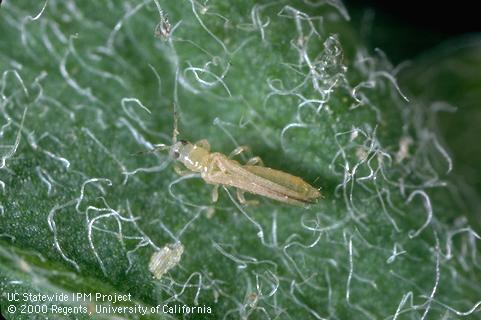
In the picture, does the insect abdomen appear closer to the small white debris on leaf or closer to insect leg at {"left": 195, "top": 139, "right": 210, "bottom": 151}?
insect leg at {"left": 195, "top": 139, "right": 210, "bottom": 151}

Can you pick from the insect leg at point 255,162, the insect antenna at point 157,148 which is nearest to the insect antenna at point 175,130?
the insect antenna at point 157,148

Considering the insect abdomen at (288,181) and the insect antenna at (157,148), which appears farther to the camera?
the insect antenna at (157,148)

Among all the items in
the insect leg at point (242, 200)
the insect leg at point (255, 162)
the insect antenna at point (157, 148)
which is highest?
the insect antenna at point (157, 148)

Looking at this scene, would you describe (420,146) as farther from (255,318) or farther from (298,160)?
(255,318)

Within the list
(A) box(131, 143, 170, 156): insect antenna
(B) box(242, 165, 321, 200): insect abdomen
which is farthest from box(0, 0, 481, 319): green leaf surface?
(B) box(242, 165, 321, 200): insect abdomen

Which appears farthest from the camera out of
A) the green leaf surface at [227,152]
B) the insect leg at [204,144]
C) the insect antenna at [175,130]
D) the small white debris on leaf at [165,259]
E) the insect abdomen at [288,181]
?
the insect leg at [204,144]

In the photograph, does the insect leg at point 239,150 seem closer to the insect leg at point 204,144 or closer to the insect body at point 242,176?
the insect body at point 242,176

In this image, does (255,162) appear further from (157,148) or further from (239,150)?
(157,148)
